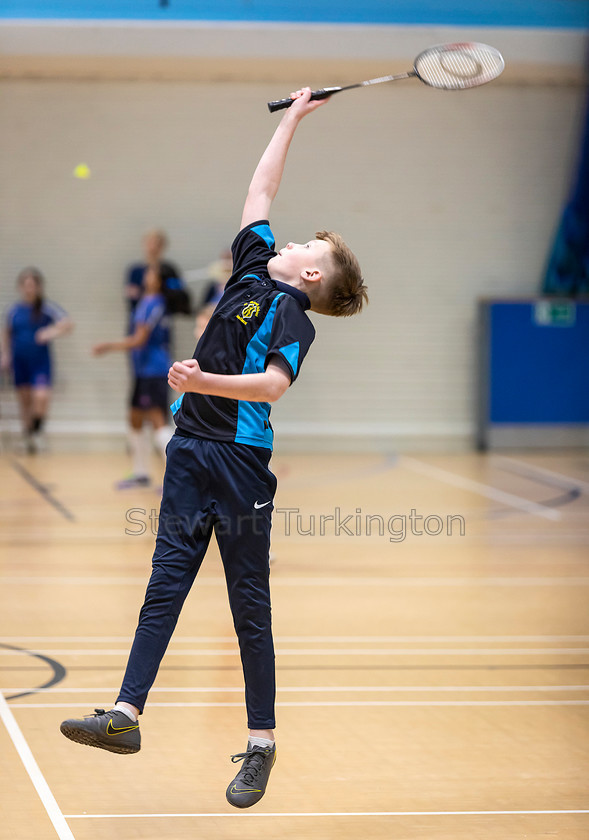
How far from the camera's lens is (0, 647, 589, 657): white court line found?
4426mm

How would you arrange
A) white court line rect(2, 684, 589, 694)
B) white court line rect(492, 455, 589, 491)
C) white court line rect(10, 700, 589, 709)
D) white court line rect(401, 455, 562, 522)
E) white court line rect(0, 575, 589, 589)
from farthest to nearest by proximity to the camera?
white court line rect(492, 455, 589, 491)
white court line rect(401, 455, 562, 522)
white court line rect(0, 575, 589, 589)
white court line rect(2, 684, 589, 694)
white court line rect(10, 700, 589, 709)

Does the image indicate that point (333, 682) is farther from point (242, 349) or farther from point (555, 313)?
point (555, 313)

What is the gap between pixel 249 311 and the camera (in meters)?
2.86

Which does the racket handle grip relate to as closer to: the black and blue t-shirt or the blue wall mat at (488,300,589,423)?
the black and blue t-shirt

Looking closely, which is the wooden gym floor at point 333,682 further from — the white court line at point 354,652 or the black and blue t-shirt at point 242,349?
the black and blue t-shirt at point 242,349

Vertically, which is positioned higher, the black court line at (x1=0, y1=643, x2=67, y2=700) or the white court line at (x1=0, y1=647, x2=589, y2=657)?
the white court line at (x1=0, y1=647, x2=589, y2=657)

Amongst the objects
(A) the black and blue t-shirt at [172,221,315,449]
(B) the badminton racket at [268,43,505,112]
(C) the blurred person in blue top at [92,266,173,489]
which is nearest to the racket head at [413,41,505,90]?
(B) the badminton racket at [268,43,505,112]

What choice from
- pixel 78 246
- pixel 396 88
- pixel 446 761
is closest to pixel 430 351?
pixel 396 88

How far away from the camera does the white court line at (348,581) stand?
5.79m

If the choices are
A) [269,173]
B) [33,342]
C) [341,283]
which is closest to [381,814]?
[341,283]

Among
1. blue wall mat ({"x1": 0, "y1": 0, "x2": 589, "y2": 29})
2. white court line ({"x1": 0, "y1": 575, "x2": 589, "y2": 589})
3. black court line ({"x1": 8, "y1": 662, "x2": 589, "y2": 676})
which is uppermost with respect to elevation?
blue wall mat ({"x1": 0, "y1": 0, "x2": 589, "y2": 29})

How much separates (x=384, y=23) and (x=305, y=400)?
4733 millimetres

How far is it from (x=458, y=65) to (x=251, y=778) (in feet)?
9.23

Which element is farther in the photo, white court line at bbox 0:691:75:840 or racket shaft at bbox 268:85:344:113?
racket shaft at bbox 268:85:344:113
